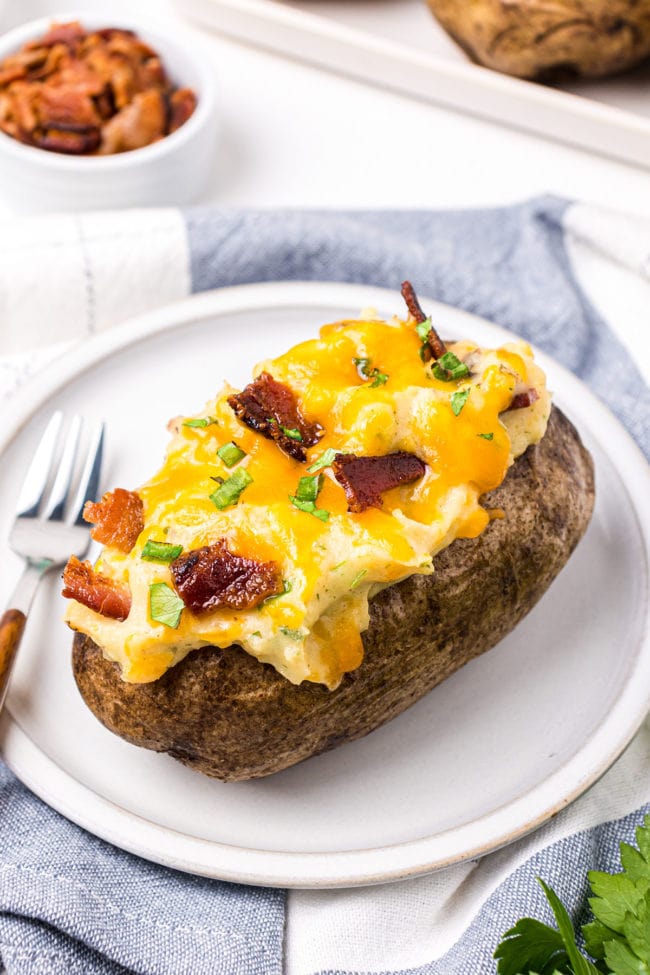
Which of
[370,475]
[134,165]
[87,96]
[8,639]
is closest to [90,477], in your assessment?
[8,639]

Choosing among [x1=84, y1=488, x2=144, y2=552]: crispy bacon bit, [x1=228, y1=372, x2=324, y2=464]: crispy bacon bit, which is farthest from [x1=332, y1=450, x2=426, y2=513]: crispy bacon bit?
[x1=84, y1=488, x2=144, y2=552]: crispy bacon bit

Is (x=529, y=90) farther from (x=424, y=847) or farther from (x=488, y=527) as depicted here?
(x=424, y=847)

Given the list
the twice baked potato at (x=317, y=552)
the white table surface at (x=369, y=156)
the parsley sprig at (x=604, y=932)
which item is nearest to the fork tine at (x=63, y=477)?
the twice baked potato at (x=317, y=552)

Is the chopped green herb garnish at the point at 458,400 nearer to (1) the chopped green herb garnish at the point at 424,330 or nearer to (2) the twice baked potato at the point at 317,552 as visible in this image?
(2) the twice baked potato at the point at 317,552

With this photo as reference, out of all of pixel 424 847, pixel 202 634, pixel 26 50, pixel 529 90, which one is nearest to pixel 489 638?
pixel 424 847

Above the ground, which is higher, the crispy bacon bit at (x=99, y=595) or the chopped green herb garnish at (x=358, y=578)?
the chopped green herb garnish at (x=358, y=578)

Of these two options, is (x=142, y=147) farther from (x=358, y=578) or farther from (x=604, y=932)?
(x=604, y=932)
